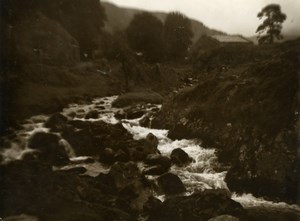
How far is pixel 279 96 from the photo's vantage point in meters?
13.0

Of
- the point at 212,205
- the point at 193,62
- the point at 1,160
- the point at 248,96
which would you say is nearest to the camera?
the point at 212,205

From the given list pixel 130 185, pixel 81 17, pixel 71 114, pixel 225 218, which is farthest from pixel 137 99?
pixel 225 218

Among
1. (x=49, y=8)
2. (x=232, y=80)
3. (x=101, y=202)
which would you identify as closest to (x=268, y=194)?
A: (x=101, y=202)

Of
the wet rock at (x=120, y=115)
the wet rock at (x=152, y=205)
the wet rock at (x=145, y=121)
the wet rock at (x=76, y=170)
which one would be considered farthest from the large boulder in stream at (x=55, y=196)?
the wet rock at (x=120, y=115)

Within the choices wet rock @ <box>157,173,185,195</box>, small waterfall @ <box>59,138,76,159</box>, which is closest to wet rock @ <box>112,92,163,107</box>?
small waterfall @ <box>59,138,76,159</box>

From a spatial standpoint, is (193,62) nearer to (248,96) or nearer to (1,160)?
(248,96)

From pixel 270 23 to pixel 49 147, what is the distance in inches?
301

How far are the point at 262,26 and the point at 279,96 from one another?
7.08 ft

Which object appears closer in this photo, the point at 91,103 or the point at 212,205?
the point at 212,205

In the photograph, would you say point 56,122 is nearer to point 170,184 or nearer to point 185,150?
point 185,150

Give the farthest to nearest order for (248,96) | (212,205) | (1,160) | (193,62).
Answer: (193,62), (248,96), (1,160), (212,205)

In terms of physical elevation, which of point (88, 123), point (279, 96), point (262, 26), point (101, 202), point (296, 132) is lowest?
point (101, 202)

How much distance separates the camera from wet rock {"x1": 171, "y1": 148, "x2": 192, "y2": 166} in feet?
43.0

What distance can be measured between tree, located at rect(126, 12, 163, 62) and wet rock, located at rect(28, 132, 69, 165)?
58.2 feet
